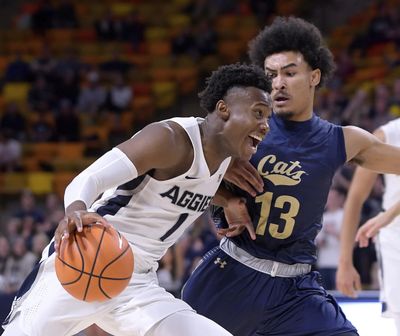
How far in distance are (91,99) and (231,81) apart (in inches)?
400

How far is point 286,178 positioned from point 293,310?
0.64m

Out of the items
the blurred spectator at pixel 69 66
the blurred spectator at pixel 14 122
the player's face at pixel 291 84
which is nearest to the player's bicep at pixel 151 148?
the player's face at pixel 291 84

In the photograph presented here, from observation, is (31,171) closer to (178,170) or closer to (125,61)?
(125,61)

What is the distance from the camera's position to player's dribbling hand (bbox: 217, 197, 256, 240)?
4.40 m

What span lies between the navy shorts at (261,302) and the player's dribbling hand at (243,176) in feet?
1.48

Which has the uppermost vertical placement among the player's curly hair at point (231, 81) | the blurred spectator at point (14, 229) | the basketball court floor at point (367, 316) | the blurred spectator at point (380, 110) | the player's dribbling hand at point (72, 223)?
the player's curly hair at point (231, 81)

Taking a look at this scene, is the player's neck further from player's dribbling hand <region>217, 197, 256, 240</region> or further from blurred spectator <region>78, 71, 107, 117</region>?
blurred spectator <region>78, 71, 107, 117</region>

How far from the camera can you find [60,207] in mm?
11320

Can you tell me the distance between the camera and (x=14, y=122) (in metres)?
13.6

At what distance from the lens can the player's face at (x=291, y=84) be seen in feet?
14.9

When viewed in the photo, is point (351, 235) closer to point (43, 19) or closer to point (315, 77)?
point (315, 77)

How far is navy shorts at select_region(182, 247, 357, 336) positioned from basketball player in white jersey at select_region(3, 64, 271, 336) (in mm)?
580

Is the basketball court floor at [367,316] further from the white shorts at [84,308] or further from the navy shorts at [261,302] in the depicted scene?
the white shorts at [84,308]

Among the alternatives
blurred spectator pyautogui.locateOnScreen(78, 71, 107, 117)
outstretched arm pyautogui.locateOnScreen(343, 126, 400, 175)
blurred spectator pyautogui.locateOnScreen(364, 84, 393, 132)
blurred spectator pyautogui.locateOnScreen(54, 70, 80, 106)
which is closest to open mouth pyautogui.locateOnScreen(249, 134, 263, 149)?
outstretched arm pyautogui.locateOnScreen(343, 126, 400, 175)
